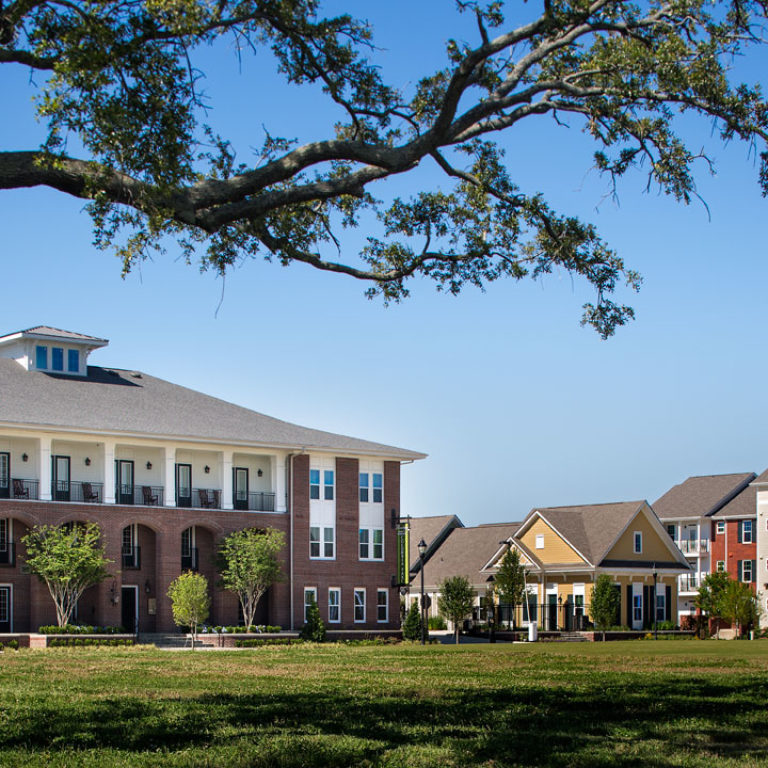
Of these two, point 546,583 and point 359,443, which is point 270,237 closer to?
point 359,443

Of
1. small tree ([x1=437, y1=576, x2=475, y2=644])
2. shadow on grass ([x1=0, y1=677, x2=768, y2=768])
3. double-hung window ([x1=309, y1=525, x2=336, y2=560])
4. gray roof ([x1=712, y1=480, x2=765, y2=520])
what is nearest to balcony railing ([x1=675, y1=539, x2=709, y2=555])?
gray roof ([x1=712, y1=480, x2=765, y2=520])

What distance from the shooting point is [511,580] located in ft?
192

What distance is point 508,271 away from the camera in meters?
17.9

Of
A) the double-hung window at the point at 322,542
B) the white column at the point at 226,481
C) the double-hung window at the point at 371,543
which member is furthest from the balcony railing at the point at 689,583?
the white column at the point at 226,481

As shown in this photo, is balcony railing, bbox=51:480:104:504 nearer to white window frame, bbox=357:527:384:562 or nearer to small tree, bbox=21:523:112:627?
small tree, bbox=21:523:112:627

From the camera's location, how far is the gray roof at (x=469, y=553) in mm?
68062

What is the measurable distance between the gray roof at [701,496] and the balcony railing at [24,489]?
48175 millimetres

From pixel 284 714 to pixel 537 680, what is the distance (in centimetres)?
733

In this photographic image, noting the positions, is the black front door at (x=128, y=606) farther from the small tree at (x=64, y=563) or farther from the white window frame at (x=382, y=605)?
the white window frame at (x=382, y=605)

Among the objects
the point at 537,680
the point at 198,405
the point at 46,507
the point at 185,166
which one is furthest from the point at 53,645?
the point at 185,166

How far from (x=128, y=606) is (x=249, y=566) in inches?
228

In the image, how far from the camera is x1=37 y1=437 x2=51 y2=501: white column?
164 feet

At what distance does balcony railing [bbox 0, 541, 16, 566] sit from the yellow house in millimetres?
26830

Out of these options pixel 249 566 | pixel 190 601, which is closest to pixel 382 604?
pixel 249 566
